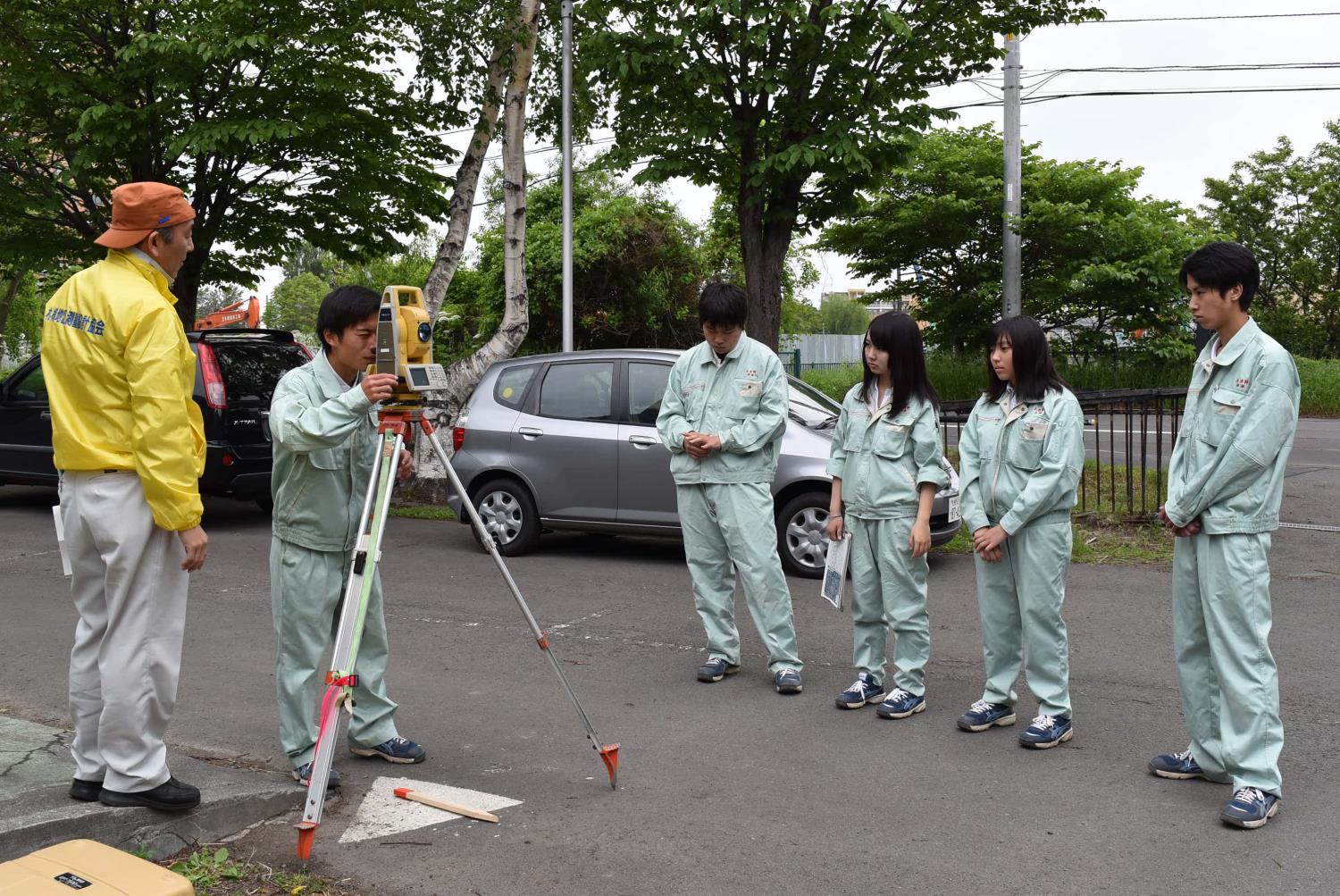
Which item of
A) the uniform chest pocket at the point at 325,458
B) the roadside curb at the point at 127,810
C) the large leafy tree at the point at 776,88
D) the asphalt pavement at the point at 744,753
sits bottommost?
the asphalt pavement at the point at 744,753

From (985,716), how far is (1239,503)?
1577 mm

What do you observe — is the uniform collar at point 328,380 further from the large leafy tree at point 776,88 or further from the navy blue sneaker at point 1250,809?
the large leafy tree at point 776,88

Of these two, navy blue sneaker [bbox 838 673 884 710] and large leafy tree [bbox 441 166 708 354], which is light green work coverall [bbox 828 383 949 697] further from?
large leafy tree [bbox 441 166 708 354]

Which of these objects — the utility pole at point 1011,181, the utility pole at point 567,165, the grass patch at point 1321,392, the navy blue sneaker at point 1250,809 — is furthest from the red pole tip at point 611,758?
the grass patch at point 1321,392

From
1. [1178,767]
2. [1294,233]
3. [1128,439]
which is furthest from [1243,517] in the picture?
[1294,233]

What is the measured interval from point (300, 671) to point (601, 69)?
9.66 meters

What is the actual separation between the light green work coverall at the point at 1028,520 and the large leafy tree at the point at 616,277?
20813mm

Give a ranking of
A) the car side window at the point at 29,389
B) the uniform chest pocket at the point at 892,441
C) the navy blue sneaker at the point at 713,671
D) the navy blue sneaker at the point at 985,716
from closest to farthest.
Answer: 1. the navy blue sneaker at the point at 985,716
2. the uniform chest pocket at the point at 892,441
3. the navy blue sneaker at the point at 713,671
4. the car side window at the point at 29,389

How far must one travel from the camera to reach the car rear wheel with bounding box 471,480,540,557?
10.0 m

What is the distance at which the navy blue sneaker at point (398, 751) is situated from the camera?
5.05 metres

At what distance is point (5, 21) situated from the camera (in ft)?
46.7

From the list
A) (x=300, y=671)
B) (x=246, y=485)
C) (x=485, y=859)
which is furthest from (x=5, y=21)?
(x=485, y=859)

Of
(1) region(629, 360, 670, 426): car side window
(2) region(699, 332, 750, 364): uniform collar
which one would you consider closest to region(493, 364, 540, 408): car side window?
(1) region(629, 360, 670, 426): car side window

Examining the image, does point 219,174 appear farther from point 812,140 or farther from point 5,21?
point 812,140
